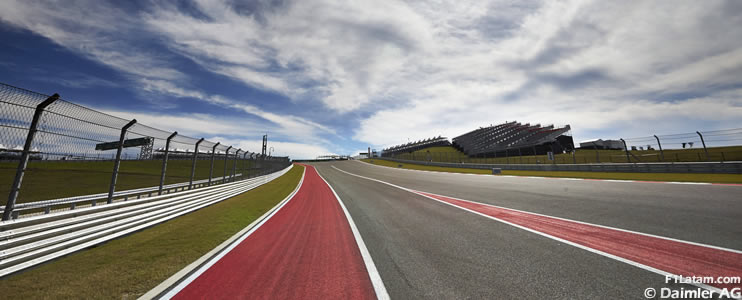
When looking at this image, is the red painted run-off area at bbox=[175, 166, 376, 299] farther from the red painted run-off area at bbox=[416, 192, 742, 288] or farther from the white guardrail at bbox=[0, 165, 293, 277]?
the red painted run-off area at bbox=[416, 192, 742, 288]

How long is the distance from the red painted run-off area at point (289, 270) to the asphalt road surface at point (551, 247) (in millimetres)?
456

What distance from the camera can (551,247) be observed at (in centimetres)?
392

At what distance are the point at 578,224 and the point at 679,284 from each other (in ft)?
8.93

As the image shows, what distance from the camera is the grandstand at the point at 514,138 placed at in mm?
53044

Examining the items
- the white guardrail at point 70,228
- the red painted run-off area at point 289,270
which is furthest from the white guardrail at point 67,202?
the red painted run-off area at point 289,270

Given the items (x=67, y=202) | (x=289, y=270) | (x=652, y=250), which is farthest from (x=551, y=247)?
(x=67, y=202)

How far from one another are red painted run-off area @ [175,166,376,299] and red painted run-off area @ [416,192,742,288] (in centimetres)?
380

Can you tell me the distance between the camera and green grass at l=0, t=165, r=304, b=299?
2.95 meters

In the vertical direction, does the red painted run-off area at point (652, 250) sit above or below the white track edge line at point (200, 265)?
above

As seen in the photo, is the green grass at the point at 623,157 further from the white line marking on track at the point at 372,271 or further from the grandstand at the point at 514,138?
the white line marking on track at the point at 372,271

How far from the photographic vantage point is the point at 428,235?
4879 millimetres

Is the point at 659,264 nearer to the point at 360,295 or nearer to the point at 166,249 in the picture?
the point at 360,295

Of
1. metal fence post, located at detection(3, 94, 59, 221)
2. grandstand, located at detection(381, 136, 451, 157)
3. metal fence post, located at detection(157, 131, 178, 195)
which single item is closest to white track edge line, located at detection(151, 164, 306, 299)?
metal fence post, located at detection(3, 94, 59, 221)

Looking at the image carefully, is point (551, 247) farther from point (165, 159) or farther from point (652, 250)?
point (165, 159)
